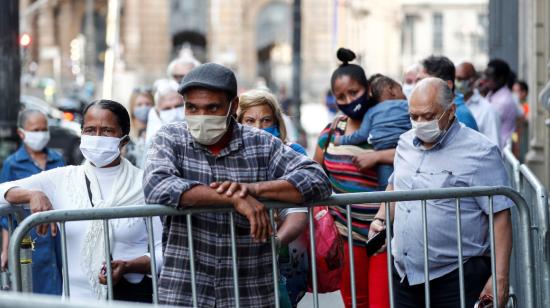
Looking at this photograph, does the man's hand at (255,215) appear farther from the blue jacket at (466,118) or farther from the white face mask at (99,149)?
the blue jacket at (466,118)

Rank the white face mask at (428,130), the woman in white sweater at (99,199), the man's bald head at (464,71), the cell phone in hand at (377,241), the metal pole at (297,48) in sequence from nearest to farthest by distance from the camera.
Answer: the woman in white sweater at (99,199), the white face mask at (428,130), the cell phone in hand at (377,241), the man's bald head at (464,71), the metal pole at (297,48)

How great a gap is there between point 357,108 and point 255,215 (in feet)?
9.06

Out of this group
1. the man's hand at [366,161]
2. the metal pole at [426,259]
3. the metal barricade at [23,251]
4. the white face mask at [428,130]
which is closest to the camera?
the metal barricade at [23,251]

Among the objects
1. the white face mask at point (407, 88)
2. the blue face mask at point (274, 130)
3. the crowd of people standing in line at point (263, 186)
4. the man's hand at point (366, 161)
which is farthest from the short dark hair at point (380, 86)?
the white face mask at point (407, 88)

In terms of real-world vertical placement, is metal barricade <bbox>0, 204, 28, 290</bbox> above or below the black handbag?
above

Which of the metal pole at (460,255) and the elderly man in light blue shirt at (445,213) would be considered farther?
the elderly man in light blue shirt at (445,213)

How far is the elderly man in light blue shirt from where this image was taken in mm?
6246

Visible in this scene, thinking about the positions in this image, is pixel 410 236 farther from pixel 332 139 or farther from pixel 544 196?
pixel 332 139

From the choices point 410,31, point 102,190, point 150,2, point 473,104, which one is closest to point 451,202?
point 102,190

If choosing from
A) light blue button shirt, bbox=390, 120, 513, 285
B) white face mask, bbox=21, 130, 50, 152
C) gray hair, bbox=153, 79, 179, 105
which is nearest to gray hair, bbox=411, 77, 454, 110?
light blue button shirt, bbox=390, 120, 513, 285

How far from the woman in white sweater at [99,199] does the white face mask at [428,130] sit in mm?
1370

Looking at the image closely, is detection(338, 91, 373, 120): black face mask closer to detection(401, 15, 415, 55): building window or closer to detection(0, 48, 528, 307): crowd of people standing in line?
detection(0, 48, 528, 307): crowd of people standing in line

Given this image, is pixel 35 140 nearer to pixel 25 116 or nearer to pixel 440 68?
pixel 25 116

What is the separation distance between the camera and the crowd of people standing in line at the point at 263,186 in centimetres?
539
